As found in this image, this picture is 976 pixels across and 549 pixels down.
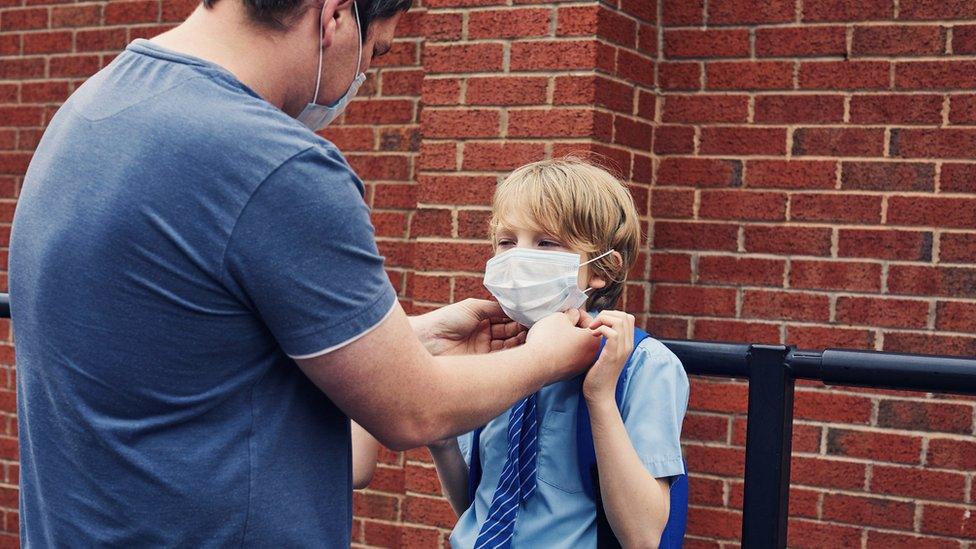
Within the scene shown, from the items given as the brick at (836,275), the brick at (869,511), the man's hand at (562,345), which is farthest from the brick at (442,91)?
the man's hand at (562,345)

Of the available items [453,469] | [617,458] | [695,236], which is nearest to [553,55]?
[695,236]

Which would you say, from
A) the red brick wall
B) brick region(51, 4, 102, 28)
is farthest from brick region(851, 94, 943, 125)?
brick region(51, 4, 102, 28)

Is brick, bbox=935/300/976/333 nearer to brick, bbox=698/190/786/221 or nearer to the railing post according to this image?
brick, bbox=698/190/786/221

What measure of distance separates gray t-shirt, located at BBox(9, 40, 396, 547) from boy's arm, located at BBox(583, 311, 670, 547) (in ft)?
1.49

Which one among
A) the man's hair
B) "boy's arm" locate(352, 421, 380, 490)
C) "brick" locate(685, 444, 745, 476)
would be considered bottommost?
"brick" locate(685, 444, 745, 476)

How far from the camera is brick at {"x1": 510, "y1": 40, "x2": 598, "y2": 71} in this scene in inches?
135

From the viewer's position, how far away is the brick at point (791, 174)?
355 centimetres

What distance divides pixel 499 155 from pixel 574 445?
1785 millimetres

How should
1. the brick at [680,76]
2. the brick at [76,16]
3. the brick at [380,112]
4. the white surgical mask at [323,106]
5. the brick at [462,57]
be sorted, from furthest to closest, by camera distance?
the brick at [76,16] < the brick at [380,112] < the brick at [680,76] < the brick at [462,57] < the white surgical mask at [323,106]

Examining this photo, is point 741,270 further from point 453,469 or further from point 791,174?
point 453,469

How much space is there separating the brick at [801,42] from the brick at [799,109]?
13cm

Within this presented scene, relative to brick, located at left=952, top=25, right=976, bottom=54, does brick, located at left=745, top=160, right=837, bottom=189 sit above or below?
below

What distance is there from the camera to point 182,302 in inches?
57.0

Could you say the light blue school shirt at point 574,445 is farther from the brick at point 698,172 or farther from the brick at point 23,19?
the brick at point 23,19
